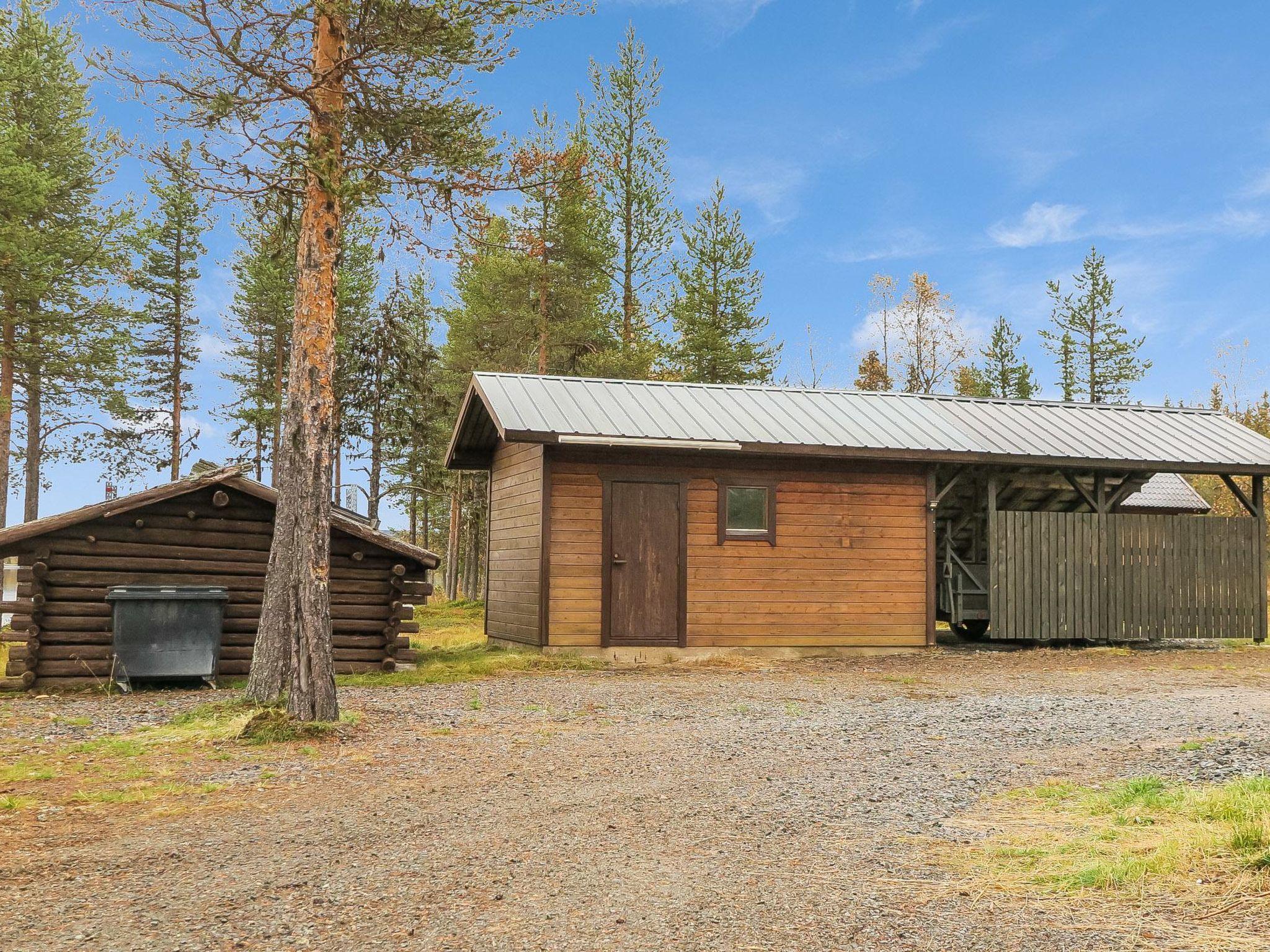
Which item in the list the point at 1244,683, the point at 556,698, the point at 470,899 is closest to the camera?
the point at 470,899

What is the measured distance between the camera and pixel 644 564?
47.7 feet

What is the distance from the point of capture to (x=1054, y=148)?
42.8m

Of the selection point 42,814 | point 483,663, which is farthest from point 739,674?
point 42,814

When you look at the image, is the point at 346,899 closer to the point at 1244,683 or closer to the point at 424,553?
the point at 424,553

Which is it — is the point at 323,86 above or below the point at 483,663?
above

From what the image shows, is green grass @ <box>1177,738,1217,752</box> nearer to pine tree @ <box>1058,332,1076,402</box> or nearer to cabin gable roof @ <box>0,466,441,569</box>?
cabin gable roof @ <box>0,466,441,569</box>

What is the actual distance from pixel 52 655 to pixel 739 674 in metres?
8.05

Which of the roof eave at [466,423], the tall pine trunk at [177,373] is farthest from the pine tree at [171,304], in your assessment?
the roof eave at [466,423]

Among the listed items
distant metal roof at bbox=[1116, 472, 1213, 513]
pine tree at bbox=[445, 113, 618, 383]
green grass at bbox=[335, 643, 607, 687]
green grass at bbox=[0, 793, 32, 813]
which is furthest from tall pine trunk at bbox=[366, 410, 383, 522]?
green grass at bbox=[0, 793, 32, 813]

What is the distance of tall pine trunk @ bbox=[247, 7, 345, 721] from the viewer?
8.34 metres

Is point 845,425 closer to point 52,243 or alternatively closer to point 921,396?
point 921,396

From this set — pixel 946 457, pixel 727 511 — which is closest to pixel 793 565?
pixel 727 511

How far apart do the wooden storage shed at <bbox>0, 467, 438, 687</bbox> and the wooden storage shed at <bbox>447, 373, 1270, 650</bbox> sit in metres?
2.35

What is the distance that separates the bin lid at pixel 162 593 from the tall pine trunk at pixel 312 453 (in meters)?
2.09
